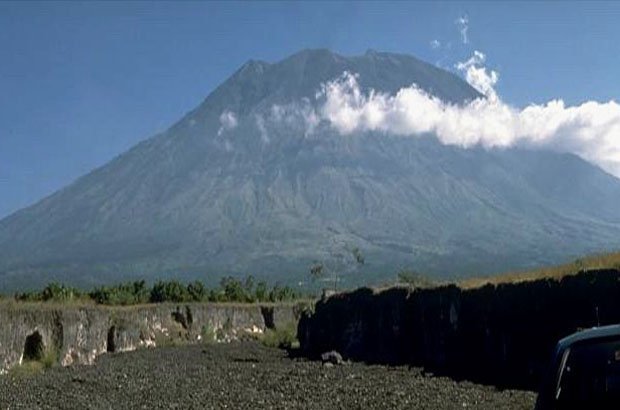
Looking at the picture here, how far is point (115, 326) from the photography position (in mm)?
57469

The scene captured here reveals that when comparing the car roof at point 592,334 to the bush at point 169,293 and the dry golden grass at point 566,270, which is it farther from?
the bush at point 169,293

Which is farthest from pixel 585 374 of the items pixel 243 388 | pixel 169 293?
pixel 169 293

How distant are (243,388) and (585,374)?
83.9 ft

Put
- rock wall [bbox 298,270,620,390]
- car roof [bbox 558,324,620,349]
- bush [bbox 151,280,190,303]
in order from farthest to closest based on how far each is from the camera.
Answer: bush [bbox 151,280,190,303] < rock wall [bbox 298,270,620,390] < car roof [bbox 558,324,620,349]

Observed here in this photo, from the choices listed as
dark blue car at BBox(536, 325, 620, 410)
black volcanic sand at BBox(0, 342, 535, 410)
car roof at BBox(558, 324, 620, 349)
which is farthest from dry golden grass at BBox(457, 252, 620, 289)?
dark blue car at BBox(536, 325, 620, 410)

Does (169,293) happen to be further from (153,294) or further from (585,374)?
(585,374)

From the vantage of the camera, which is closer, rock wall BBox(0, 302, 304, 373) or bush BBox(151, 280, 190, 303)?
rock wall BBox(0, 302, 304, 373)

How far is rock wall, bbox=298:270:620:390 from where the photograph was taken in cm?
3048

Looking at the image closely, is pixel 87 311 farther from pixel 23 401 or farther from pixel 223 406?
pixel 223 406

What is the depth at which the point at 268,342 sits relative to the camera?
67.6 metres

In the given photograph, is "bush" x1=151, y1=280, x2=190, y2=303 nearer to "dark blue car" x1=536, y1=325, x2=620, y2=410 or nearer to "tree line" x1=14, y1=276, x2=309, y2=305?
"tree line" x1=14, y1=276, x2=309, y2=305

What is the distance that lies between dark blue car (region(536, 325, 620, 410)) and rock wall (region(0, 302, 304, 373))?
3639cm

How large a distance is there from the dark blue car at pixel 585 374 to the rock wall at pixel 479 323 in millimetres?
17249

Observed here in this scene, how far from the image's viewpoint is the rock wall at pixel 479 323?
30.5 m
